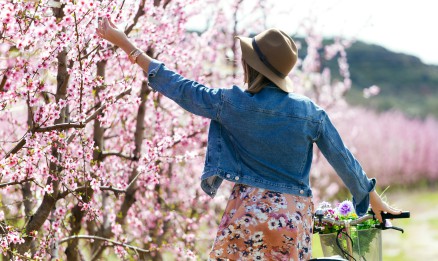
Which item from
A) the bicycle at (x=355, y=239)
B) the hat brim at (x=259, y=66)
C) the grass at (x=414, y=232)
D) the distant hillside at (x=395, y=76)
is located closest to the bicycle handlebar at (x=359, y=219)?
the bicycle at (x=355, y=239)

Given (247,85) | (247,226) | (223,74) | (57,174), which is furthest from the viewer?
(223,74)

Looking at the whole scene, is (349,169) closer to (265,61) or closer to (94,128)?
(265,61)

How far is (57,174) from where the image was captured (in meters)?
4.41

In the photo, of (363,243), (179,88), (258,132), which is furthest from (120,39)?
(363,243)

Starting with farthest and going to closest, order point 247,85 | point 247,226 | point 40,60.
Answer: point 40,60, point 247,85, point 247,226

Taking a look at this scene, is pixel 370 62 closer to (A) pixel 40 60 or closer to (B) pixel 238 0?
(B) pixel 238 0

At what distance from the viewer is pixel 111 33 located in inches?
141

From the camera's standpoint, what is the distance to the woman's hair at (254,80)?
11.1 feet

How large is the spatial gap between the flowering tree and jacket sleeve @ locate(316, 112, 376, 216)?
1412 millimetres

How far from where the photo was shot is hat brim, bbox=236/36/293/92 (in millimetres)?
3369

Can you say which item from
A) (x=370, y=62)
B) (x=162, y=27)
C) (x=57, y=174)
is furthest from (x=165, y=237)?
(x=370, y=62)

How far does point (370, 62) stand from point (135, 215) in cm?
4039

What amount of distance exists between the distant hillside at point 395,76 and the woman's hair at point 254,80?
36.4 meters

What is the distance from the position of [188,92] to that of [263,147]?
45cm
